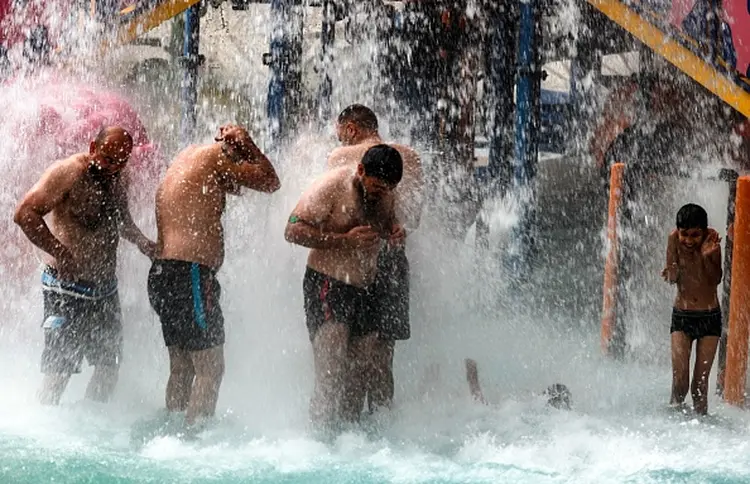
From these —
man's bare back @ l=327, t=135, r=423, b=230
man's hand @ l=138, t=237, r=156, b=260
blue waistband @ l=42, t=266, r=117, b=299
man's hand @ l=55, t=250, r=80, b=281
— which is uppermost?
man's bare back @ l=327, t=135, r=423, b=230

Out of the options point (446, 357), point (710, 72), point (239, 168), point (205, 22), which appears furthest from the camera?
point (205, 22)

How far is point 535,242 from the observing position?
8.46 meters

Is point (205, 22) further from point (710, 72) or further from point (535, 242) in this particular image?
point (710, 72)

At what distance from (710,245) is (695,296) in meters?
0.30

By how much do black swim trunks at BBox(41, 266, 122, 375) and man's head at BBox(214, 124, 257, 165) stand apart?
3.47 ft

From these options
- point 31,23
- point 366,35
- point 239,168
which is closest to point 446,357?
point 239,168

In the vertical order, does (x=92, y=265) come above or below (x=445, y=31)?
below

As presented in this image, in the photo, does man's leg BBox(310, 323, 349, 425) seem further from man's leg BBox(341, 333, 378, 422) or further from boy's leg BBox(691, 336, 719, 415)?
boy's leg BBox(691, 336, 719, 415)

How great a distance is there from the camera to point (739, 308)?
6219 mm

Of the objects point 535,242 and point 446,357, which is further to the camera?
point 535,242

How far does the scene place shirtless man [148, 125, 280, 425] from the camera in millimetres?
5566

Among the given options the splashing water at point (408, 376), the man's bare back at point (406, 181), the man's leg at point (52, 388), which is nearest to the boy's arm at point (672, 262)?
the splashing water at point (408, 376)

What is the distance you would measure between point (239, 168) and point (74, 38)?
13.4 ft

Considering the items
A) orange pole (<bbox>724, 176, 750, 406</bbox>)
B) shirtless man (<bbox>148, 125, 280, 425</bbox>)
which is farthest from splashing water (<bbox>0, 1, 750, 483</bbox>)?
shirtless man (<bbox>148, 125, 280, 425</bbox>)
